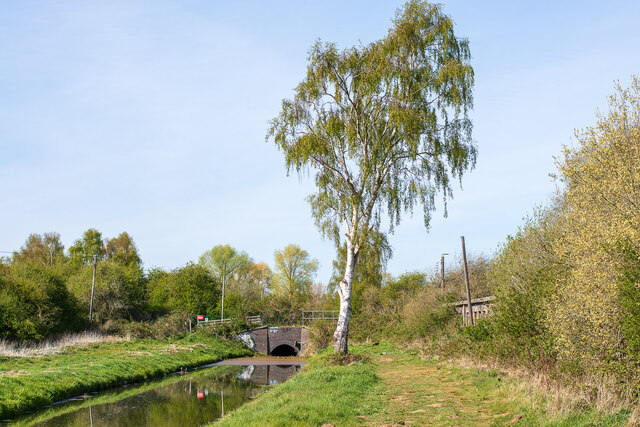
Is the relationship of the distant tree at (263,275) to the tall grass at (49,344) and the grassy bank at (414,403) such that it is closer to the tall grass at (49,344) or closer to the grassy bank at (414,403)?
the tall grass at (49,344)

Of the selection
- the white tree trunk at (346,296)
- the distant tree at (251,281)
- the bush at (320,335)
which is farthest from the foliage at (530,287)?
the distant tree at (251,281)

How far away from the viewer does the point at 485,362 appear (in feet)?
52.4

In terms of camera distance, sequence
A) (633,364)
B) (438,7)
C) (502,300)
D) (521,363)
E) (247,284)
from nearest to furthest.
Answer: (633,364), (521,363), (502,300), (438,7), (247,284)

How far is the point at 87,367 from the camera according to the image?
22828 mm

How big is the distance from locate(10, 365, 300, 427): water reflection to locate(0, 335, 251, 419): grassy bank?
0.70 metres

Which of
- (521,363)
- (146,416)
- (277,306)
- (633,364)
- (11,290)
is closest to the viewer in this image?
(633,364)

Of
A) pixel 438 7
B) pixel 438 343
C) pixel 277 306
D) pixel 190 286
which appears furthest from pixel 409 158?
pixel 190 286

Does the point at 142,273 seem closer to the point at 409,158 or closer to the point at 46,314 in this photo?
the point at 46,314

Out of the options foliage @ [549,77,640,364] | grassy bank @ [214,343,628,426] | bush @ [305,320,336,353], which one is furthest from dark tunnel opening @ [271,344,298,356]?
foliage @ [549,77,640,364]

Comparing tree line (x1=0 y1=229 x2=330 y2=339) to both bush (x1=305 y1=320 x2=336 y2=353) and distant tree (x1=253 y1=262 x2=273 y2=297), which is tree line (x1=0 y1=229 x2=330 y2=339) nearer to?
distant tree (x1=253 y1=262 x2=273 y2=297)

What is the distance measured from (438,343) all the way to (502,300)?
8743 mm

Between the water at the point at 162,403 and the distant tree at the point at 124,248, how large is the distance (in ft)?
171

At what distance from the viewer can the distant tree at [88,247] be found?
7294 centimetres

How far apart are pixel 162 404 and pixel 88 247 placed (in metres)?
62.2
